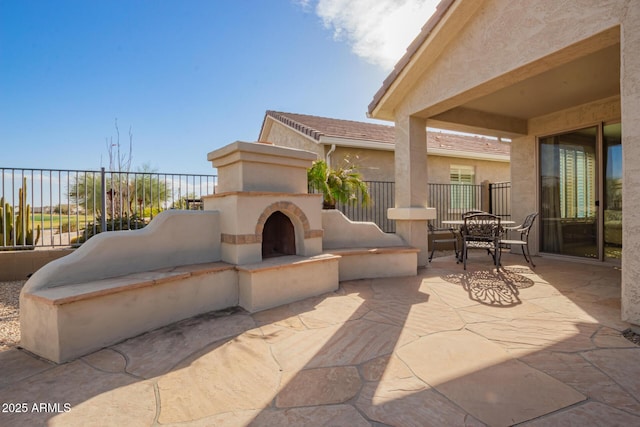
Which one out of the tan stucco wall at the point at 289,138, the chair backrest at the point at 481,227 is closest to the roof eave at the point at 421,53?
the chair backrest at the point at 481,227

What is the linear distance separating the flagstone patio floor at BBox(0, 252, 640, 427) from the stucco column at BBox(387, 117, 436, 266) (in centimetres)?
246

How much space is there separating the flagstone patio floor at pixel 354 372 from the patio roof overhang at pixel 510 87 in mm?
3217

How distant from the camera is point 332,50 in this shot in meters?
8.83

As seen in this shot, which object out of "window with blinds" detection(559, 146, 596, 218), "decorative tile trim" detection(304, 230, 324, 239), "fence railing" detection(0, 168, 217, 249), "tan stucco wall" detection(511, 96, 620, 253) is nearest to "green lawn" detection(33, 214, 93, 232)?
"fence railing" detection(0, 168, 217, 249)

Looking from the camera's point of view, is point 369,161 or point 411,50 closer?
point 411,50

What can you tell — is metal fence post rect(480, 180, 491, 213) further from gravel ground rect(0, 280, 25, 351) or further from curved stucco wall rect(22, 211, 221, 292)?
gravel ground rect(0, 280, 25, 351)

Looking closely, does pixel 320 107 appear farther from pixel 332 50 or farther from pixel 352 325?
pixel 352 325

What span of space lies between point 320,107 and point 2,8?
10356mm

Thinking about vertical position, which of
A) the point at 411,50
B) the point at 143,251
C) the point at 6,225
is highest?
the point at 411,50

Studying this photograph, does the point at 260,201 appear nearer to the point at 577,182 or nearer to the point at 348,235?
Result: the point at 348,235

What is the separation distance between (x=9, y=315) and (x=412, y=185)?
22.8ft

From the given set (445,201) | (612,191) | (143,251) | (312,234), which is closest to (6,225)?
(143,251)

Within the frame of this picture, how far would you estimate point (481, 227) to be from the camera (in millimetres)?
6262

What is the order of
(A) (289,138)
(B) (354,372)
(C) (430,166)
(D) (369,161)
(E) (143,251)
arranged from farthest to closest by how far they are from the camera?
(A) (289,138), (C) (430,166), (D) (369,161), (E) (143,251), (B) (354,372)
